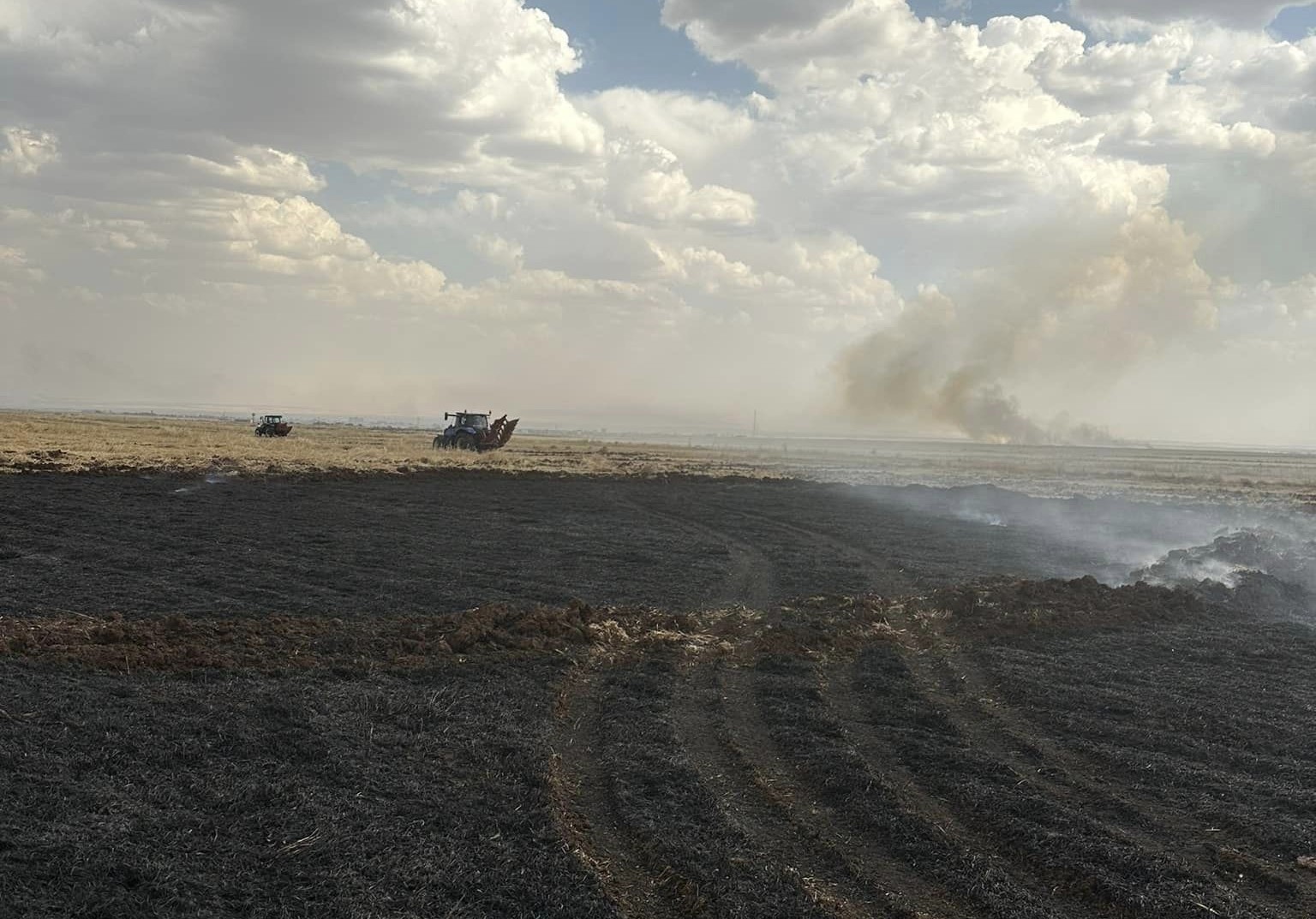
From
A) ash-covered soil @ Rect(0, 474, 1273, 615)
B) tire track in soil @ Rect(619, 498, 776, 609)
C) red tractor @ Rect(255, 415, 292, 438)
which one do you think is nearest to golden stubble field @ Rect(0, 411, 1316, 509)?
ash-covered soil @ Rect(0, 474, 1273, 615)

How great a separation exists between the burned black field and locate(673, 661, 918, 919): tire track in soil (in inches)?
1.2

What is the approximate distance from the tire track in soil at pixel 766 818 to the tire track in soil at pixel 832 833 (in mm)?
12

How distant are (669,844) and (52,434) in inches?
2672

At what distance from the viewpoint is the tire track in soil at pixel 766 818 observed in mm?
5742

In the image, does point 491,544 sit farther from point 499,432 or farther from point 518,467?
point 499,432

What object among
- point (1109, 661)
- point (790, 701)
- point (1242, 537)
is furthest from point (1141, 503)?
point (790, 701)

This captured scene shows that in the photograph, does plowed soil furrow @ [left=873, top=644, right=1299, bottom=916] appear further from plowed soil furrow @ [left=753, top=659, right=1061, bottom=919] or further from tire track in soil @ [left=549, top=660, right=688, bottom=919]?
tire track in soil @ [left=549, top=660, right=688, bottom=919]

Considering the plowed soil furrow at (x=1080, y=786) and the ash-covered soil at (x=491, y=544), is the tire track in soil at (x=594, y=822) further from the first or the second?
the ash-covered soil at (x=491, y=544)

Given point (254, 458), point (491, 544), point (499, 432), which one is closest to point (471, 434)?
point (499, 432)

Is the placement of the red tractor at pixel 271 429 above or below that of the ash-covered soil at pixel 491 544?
above

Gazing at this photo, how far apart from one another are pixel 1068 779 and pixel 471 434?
57691 millimetres

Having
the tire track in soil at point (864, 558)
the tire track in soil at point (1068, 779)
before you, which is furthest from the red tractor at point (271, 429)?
the tire track in soil at point (1068, 779)

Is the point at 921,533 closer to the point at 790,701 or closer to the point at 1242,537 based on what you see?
the point at 1242,537

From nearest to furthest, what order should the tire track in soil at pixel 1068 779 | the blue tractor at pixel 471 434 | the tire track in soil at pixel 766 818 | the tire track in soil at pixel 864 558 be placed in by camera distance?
1. the tire track in soil at pixel 766 818
2. the tire track in soil at pixel 1068 779
3. the tire track in soil at pixel 864 558
4. the blue tractor at pixel 471 434
